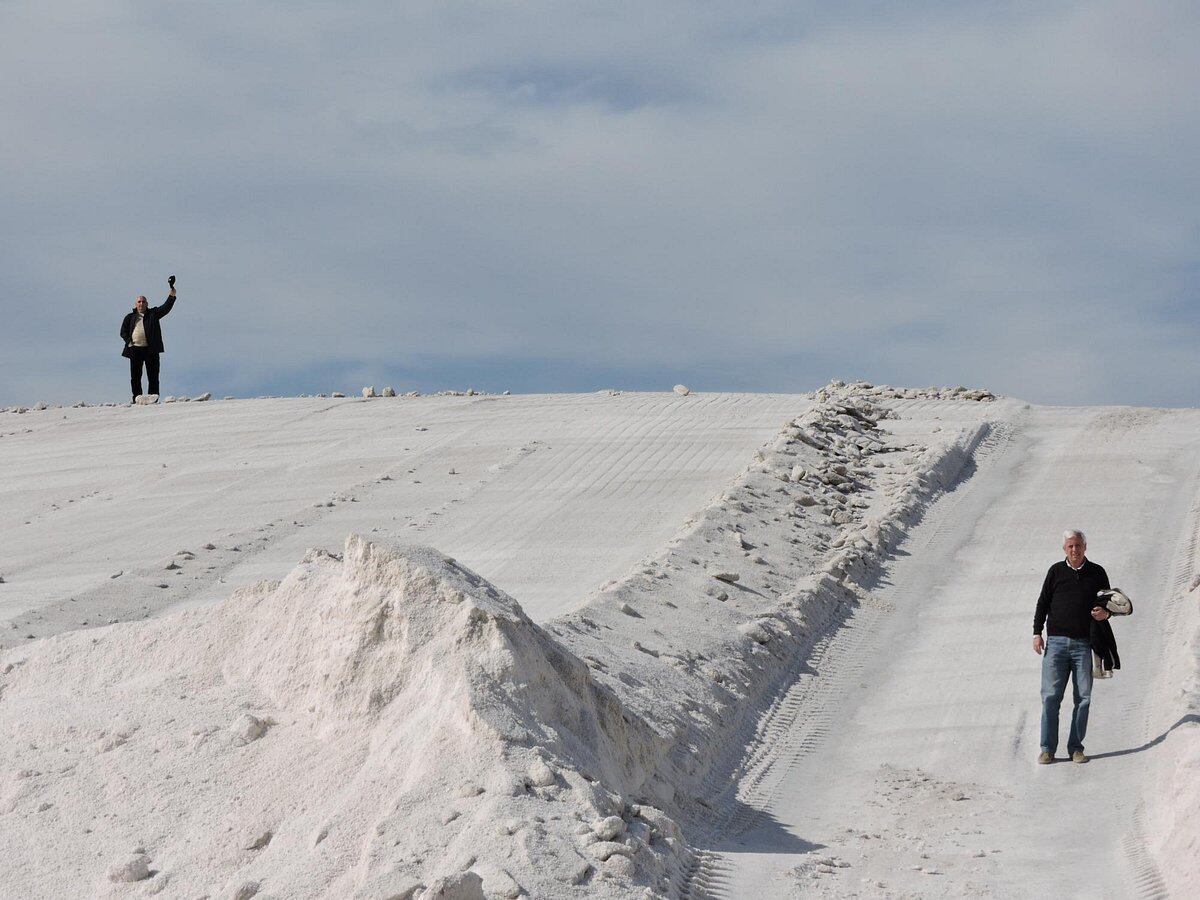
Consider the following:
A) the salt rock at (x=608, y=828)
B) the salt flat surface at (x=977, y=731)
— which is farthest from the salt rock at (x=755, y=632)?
the salt rock at (x=608, y=828)

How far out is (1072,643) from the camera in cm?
771

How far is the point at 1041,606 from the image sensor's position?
7863 mm

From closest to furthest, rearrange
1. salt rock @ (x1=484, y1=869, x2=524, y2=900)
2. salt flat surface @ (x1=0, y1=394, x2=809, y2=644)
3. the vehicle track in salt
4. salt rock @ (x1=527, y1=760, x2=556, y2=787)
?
salt rock @ (x1=484, y1=869, x2=524, y2=900) → salt rock @ (x1=527, y1=760, x2=556, y2=787) → the vehicle track in salt → salt flat surface @ (x1=0, y1=394, x2=809, y2=644)

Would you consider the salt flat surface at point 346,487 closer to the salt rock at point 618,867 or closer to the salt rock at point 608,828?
the salt rock at point 608,828

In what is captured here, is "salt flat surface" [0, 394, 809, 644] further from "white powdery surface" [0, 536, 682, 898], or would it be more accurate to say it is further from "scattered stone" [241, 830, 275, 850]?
"scattered stone" [241, 830, 275, 850]

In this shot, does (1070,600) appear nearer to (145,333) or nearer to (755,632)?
(755,632)

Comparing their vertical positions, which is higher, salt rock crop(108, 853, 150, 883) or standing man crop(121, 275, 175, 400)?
standing man crop(121, 275, 175, 400)

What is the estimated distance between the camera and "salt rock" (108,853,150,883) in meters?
5.70

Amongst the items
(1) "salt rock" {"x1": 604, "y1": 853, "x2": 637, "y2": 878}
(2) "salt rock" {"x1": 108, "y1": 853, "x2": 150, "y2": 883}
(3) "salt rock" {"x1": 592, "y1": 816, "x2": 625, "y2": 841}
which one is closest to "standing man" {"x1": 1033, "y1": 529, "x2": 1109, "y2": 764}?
(3) "salt rock" {"x1": 592, "y1": 816, "x2": 625, "y2": 841}

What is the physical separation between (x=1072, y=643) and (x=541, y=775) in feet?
11.8

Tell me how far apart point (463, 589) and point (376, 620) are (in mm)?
449

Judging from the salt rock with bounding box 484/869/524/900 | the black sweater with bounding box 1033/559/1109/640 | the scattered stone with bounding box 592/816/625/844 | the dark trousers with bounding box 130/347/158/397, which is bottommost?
the salt rock with bounding box 484/869/524/900

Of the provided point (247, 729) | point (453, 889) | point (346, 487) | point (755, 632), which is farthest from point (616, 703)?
point (346, 487)

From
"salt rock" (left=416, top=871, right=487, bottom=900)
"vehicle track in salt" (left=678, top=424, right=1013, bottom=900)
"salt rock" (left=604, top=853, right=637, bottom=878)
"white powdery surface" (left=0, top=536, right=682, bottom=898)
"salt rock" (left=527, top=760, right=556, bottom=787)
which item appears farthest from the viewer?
"vehicle track in salt" (left=678, top=424, right=1013, bottom=900)
